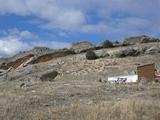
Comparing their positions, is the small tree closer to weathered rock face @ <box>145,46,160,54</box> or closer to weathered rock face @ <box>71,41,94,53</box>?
weathered rock face @ <box>71,41,94,53</box>

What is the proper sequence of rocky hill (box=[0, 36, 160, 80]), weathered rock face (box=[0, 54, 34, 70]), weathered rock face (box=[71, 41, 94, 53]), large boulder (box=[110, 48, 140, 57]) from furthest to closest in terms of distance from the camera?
weathered rock face (box=[0, 54, 34, 70]) < weathered rock face (box=[71, 41, 94, 53]) < large boulder (box=[110, 48, 140, 57]) < rocky hill (box=[0, 36, 160, 80])

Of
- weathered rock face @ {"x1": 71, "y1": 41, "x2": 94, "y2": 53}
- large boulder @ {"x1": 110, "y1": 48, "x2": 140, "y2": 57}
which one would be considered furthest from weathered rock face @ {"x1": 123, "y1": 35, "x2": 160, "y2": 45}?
large boulder @ {"x1": 110, "y1": 48, "x2": 140, "y2": 57}

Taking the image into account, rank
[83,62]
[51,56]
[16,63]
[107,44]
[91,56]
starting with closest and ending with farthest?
[83,62] → [91,56] → [51,56] → [107,44] → [16,63]

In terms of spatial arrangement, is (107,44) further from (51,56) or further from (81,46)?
(51,56)

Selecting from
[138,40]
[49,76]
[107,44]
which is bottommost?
[49,76]

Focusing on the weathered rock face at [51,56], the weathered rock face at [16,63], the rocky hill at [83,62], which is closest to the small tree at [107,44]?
the rocky hill at [83,62]

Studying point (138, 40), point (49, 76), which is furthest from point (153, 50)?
point (49, 76)

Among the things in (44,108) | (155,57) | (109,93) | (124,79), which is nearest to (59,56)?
(155,57)

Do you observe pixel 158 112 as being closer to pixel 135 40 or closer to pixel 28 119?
pixel 28 119

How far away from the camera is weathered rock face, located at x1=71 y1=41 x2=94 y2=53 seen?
66.9m

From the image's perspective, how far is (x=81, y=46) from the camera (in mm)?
72250

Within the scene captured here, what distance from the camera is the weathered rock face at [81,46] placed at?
2634 inches

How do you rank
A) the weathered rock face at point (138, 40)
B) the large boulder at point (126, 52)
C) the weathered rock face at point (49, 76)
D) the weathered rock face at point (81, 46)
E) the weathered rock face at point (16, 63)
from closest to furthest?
1. the weathered rock face at point (49, 76)
2. the large boulder at point (126, 52)
3. the weathered rock face at point (138, 40)
4. the weathered rock face at point (81, 46)
5. the weathered rock face at point (16, 63)

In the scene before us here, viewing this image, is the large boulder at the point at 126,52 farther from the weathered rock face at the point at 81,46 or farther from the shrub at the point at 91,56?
the weathered rock face at the point at 81,46
